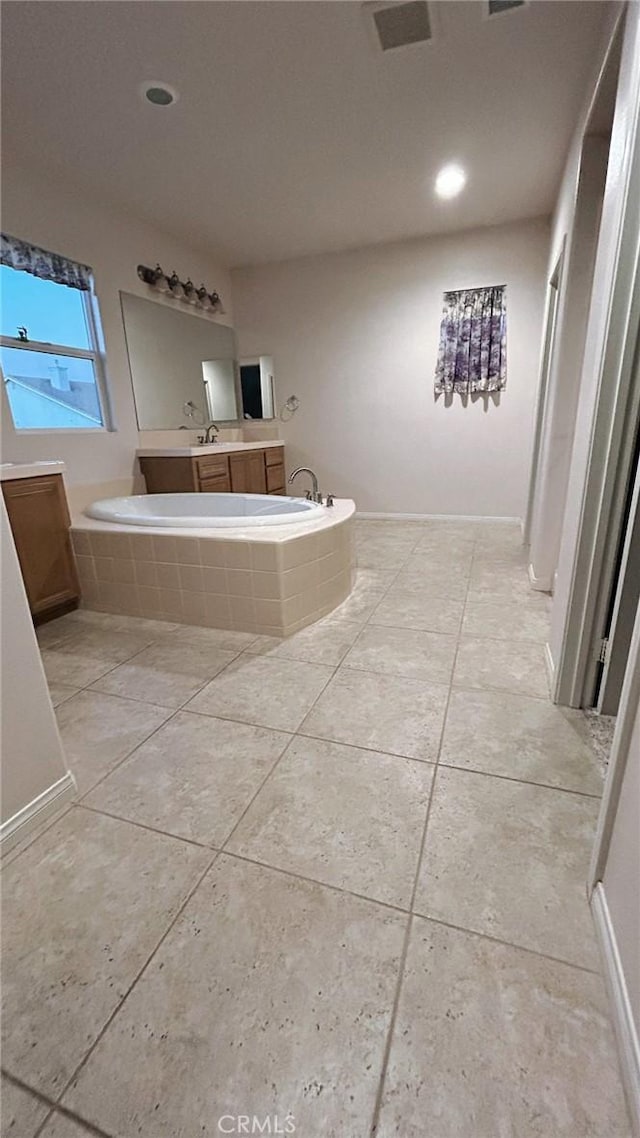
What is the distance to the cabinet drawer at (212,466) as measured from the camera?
373cm

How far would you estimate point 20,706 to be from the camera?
3.66ft

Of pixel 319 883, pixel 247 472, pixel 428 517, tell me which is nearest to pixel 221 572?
pixel 319 883

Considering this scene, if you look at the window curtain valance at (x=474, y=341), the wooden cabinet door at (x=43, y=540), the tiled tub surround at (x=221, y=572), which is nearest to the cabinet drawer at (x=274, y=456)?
the window curtain valance at (x=474, y=341)

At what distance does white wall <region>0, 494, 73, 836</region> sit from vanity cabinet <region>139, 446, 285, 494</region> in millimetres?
2697

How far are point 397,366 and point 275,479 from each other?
5.43ft

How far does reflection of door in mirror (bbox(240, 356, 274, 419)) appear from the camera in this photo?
16.2 ft

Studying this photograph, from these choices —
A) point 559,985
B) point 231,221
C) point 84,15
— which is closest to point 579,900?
point 559,985

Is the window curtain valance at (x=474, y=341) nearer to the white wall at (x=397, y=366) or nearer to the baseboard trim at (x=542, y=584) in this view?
the white wall at (x=397, y=366)

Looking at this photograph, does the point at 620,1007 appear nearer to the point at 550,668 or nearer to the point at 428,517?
the point at 550,668

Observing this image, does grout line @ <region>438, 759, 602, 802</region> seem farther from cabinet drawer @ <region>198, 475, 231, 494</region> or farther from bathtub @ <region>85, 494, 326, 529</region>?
cabinet drawer @ <region>198, 475, 231, 494</region>

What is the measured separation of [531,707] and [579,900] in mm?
718

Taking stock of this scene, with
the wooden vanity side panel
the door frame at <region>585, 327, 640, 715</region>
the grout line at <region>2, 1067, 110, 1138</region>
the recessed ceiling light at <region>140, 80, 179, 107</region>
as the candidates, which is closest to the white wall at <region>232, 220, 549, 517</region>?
the wooden vanity side panel

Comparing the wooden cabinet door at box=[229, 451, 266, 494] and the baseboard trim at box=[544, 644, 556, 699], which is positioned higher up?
the wooden cabinet door at box=[229, 451, 266, 494]

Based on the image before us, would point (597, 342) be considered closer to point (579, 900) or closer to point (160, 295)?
point (579, 900)
